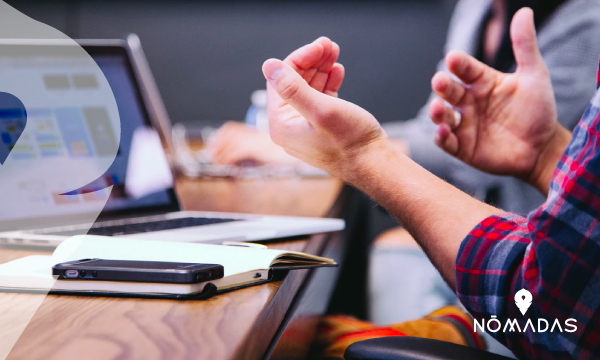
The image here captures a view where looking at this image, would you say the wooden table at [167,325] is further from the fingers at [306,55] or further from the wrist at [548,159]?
the wrist at [548,159]

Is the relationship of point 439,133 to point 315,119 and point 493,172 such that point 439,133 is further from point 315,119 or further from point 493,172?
point 315,119

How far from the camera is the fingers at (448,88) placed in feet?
3.13

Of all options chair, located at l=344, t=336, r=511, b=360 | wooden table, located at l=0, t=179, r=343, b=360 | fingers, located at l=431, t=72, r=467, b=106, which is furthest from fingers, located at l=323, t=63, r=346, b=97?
chair, located at l=344, t=336, r=511, b=360

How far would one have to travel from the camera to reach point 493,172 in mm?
1018

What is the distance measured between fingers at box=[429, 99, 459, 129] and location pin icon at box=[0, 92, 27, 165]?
66 cm

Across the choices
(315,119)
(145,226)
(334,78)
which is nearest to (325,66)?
(334,78)

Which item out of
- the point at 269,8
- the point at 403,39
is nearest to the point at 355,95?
the point at 403,39

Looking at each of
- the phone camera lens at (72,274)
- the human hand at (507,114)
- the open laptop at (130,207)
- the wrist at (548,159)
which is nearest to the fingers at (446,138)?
the human hand at (507,114)

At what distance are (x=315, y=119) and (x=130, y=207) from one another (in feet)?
1.40

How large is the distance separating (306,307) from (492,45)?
4.26 ft

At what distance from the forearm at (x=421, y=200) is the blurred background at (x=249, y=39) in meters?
1.98

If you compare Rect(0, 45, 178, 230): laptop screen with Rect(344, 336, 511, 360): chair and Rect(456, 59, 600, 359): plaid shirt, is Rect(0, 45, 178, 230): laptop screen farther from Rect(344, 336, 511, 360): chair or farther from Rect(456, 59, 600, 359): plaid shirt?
Rect(456, 59, 600, 359): plaid shirt

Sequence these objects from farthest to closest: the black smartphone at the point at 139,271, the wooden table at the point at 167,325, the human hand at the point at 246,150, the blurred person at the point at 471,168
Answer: the human hand at the point at 246,150 < the blurred person at the point at 471,168 < the black smartphone at the point at 139,271 < the wooden table at the point at 167,325

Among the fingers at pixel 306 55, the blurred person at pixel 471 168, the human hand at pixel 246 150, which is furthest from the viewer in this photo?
the human hand at pixel 246 150
